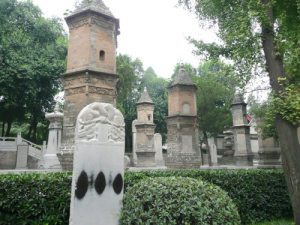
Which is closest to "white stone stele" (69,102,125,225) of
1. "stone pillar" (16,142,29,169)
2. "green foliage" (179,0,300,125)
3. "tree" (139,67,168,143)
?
"green foliage" (179,0,300,125)

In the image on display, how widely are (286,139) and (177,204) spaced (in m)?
4.35

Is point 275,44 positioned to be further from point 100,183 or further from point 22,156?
point 22,156

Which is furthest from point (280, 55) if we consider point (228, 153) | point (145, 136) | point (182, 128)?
point (228, 153)

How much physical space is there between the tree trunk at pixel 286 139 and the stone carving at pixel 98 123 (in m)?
4.62

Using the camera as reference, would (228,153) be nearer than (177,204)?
No

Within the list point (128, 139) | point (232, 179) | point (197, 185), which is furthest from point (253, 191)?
point (128, 139)

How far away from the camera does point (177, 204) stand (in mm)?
3291

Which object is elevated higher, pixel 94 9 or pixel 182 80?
pixel 94 9

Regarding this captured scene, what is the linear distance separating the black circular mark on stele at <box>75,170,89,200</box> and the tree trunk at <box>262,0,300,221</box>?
5276 mm

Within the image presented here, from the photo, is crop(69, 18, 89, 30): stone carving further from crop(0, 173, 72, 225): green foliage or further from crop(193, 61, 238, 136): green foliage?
crop(193, 61, 238, 136): green foliage

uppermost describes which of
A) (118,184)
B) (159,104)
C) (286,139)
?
(159,104)

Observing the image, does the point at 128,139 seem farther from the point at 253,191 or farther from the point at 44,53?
the point at 253,191

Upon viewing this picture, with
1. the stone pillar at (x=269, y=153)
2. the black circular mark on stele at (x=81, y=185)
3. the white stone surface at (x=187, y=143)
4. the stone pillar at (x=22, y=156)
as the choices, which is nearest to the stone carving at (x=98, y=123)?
the black circular mark on stele at (x=81, y=185)

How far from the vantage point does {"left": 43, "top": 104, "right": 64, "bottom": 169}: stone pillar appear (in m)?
12.5
